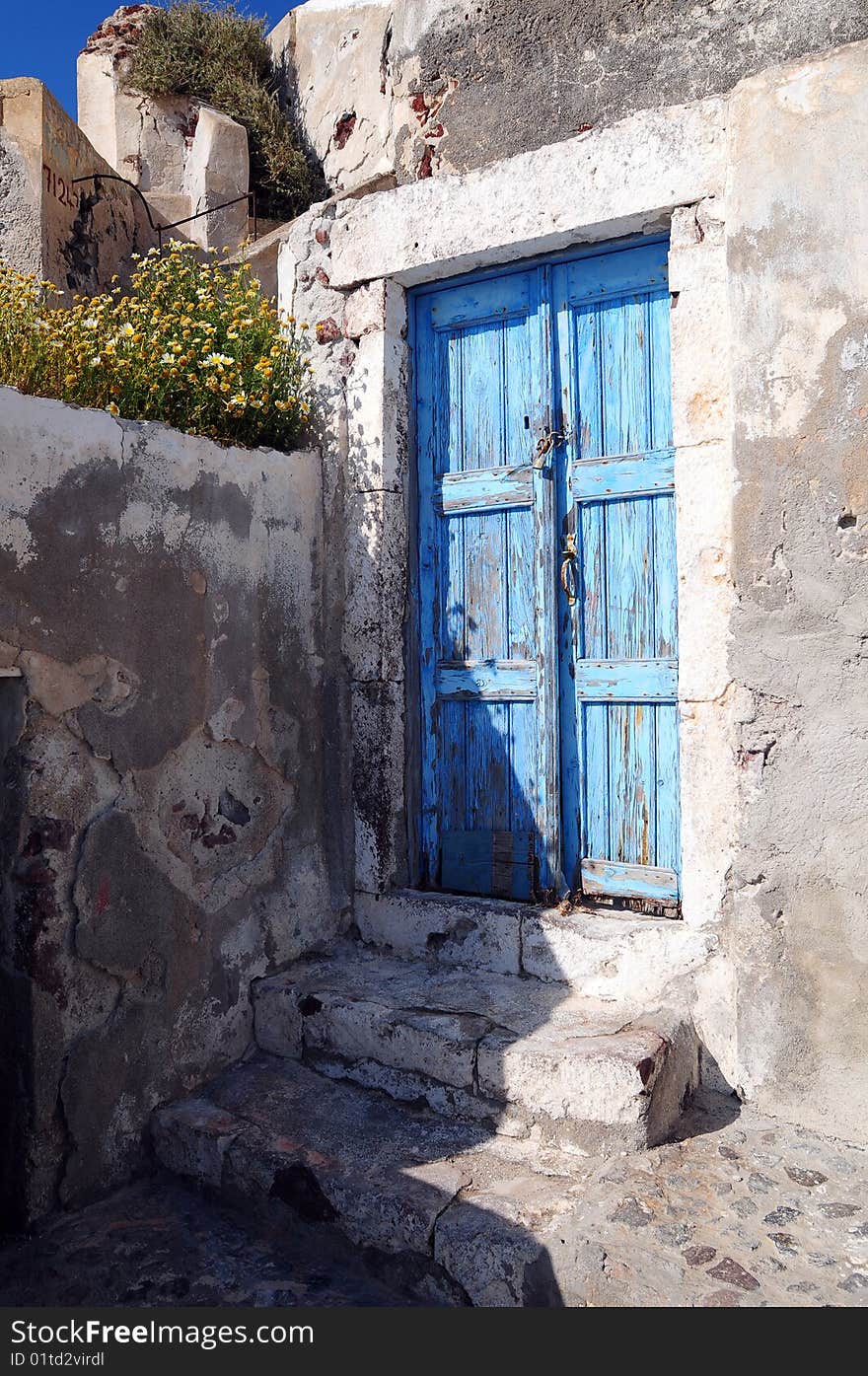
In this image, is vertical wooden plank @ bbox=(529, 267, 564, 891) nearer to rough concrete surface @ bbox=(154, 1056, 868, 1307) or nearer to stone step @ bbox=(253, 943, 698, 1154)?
stone step @ bbox=(253, 943, 698, 1154)

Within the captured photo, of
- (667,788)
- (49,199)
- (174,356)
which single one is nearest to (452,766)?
(667,788)

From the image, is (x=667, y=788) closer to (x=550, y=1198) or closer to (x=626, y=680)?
(x=626, y=680)

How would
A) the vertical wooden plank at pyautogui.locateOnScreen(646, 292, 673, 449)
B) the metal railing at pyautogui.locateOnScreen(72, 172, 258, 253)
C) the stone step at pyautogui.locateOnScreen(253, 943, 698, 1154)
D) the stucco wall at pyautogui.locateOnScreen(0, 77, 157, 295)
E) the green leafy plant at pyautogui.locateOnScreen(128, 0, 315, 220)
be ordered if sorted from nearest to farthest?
the stone step at pyautogui.locateOnScreen(253, 943, 698, 1154)
the vertical wooden plank at pyautogui.locateOnScreen(646, 292, 673, 449)
the stucco wall at pyautogui.locateOnScreen(0, 77, 157, 295)
the metal railing at pyautogui.locateOnScreen(72, 172, 258, 253)
the green leafy plant at pyautogui.locateOnScreen(128, 0, 315, 220)

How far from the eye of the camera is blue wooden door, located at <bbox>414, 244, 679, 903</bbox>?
10.6 ft

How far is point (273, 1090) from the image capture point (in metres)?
3.12

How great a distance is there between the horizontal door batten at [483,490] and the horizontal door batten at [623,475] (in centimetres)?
19

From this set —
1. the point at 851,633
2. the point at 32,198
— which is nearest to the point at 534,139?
the point at 851,633

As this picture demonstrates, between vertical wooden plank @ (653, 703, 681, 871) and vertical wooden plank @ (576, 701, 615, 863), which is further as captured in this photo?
vertical wooden plank @ (576, 701, 615, 863)

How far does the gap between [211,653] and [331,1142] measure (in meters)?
1.53

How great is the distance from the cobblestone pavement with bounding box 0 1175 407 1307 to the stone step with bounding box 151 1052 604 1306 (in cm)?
7

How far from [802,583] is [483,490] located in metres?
1.22

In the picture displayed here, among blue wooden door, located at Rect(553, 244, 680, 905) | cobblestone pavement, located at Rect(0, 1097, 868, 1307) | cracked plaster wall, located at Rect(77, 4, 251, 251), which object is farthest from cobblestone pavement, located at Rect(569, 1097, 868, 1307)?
cracked plaster wall, located at Rect(77, 4, 251, 251)

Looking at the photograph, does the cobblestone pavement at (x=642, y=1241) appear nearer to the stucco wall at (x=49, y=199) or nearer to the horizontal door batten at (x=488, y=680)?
the horizontal door batten at (x=488, y=680)

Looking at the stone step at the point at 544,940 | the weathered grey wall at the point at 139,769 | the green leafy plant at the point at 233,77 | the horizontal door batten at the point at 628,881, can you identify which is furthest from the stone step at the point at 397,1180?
the green leafy plant at the point at 233,77
